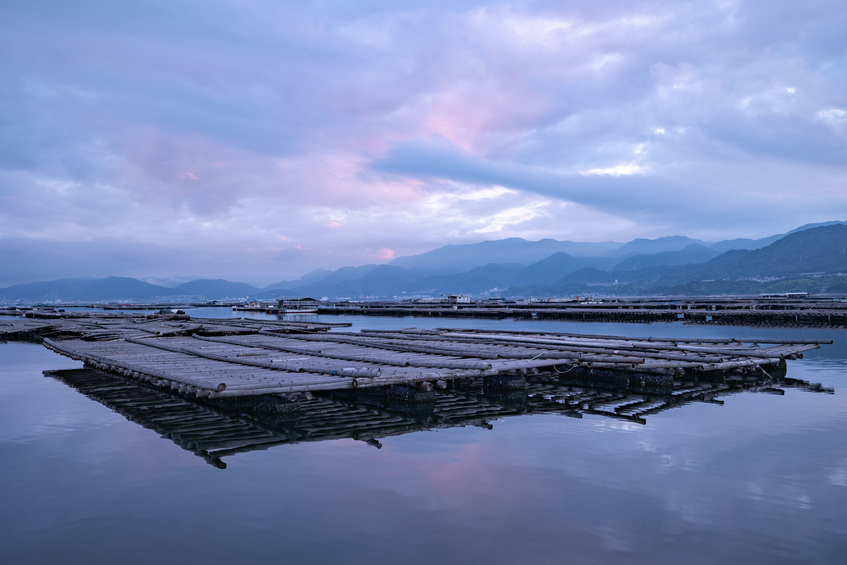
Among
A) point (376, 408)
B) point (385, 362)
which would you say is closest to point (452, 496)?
point (376, 408)

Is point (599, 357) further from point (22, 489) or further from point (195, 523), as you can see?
point (22, 489)

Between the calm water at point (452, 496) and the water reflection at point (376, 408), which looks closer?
the calm water at point (452, 496)

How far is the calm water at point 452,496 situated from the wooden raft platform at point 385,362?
250 cm

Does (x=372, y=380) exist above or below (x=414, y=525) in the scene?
above

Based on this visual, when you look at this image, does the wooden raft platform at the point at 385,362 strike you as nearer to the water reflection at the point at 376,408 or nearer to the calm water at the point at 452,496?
the water reflection at the point at 376,408

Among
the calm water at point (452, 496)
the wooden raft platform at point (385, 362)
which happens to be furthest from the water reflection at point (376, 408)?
the calm water at point (452, 496)

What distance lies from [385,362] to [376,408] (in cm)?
293

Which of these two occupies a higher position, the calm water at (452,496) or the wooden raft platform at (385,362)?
the wooden raft platform at (385,362)

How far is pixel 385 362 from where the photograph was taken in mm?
22906

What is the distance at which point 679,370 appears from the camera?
2317 cm

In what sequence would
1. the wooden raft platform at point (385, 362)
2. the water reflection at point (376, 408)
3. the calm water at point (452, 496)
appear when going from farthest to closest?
1. the wooden raft platform at point (385, 362)
2. the water reflection at point (376, 408)
3. the calm water at point (452, 496)

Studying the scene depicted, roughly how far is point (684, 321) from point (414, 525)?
72519mm

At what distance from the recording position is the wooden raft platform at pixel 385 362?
60.3ft

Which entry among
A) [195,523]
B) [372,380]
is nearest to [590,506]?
[195,523]
